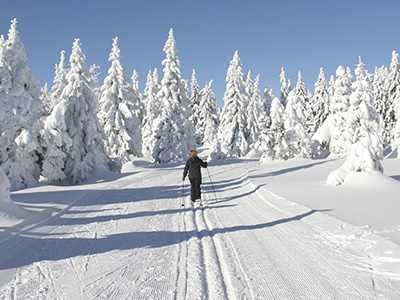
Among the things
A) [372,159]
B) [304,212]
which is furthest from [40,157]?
[372,159]

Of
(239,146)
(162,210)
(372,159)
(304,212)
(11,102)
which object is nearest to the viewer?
(304,212)

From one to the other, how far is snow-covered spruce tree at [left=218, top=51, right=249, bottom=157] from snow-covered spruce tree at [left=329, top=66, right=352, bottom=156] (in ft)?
38.3

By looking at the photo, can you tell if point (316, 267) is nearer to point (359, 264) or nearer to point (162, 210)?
point (359, 264)

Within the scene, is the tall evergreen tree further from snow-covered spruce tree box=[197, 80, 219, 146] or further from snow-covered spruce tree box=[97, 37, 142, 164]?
snow-covered spruce tree box=[197, 80, 219, 146]

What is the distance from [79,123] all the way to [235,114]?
23.6 metres

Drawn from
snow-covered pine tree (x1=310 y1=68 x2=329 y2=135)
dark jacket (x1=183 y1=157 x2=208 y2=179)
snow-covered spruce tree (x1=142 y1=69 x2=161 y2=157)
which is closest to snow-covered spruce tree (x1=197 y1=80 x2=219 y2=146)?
snow-covered spruce tree (x1=142 y1=69 x2=161 y2=157)

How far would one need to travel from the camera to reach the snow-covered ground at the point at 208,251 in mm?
3822

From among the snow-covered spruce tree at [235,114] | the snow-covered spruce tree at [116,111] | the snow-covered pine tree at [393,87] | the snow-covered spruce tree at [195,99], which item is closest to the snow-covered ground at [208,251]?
the snow-covered spruce tree at [116,111]

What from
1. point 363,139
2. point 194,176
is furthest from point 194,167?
point 363,139

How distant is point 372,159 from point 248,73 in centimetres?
4908

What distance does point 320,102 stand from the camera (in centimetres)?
4862

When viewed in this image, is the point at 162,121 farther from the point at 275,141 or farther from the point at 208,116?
the point at 208,116

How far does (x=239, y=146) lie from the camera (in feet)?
134

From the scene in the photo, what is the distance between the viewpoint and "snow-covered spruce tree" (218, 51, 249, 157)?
40.6m
